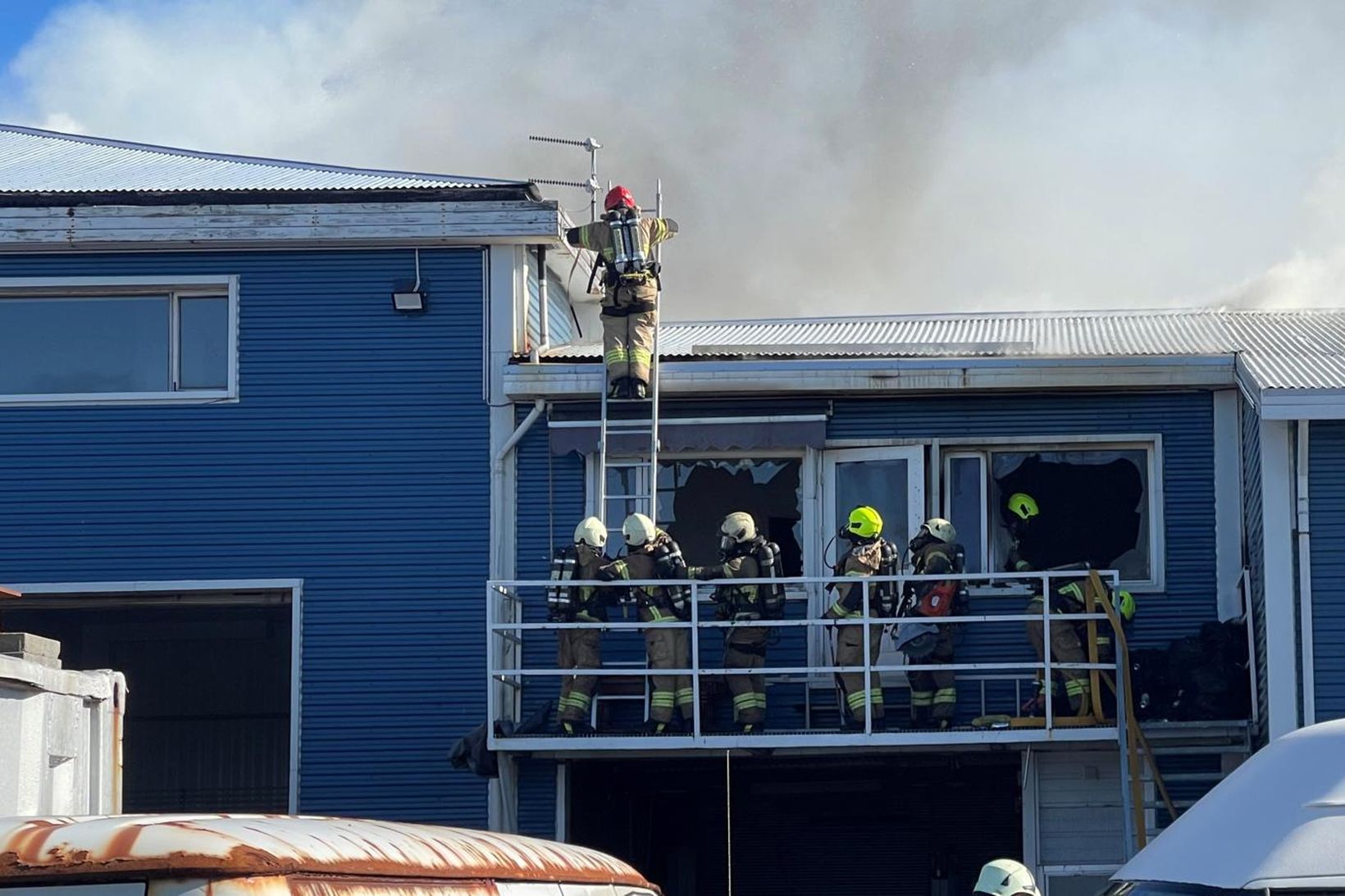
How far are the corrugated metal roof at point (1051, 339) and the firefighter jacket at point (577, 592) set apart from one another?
85.2 inches

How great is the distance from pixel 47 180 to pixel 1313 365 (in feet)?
35.1

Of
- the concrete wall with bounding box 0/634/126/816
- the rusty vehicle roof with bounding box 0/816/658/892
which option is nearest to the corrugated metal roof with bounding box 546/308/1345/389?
the concrete wall with bounding box 0/634/126/816

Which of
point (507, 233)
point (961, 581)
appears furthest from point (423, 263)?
point (961, 581)

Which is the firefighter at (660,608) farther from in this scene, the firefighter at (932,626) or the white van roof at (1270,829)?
the white van roof at (1270,829)

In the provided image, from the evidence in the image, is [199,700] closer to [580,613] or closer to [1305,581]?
[580,613]

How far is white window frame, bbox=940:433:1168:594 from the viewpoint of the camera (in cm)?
1586

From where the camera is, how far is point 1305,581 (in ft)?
46.3

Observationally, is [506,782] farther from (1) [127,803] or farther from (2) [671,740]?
(1) [127,803]

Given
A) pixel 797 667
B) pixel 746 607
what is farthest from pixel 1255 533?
pixel 746 607

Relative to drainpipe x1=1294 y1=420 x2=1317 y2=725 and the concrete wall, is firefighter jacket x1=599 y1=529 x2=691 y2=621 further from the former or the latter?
drainpipe x1=1294 y1=420 x2=1317 y2=725

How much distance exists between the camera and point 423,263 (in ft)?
54.4

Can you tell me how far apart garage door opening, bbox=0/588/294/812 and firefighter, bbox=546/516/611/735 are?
21.4 ft

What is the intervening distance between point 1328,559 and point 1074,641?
1.86 m

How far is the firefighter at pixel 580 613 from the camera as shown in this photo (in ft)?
48.6
